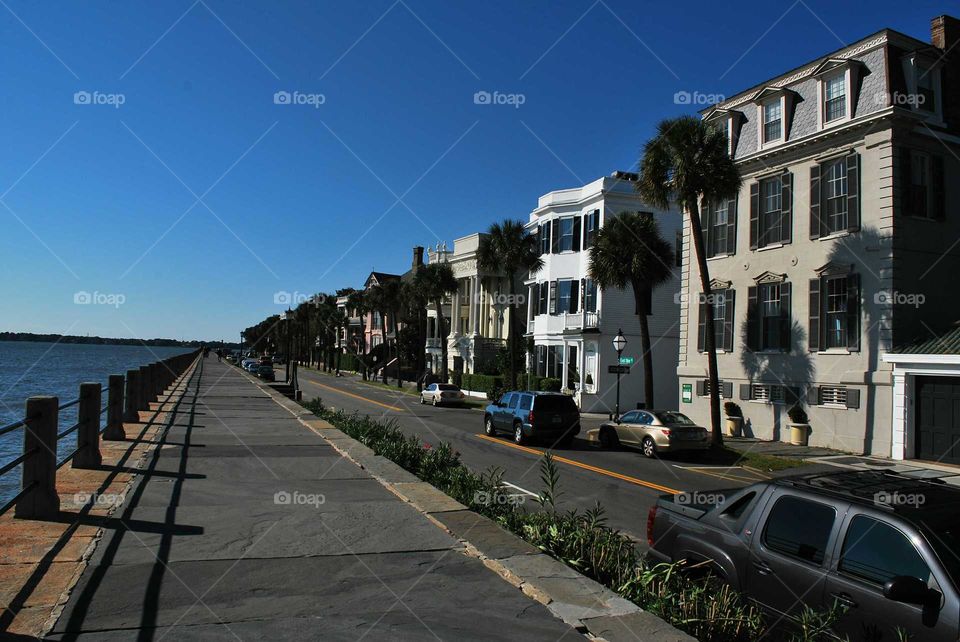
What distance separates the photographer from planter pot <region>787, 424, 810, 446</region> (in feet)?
76.1

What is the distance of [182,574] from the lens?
5.79 m

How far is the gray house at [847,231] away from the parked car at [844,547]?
17.1 metres

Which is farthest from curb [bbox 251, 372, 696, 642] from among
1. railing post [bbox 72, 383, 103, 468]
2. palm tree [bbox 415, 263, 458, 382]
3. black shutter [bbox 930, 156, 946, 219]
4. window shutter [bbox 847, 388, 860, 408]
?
palm tree [bbox 415, 263, 458, 382]

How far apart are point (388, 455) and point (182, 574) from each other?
6.83m

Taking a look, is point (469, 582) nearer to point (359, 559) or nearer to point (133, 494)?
point (359, 559)

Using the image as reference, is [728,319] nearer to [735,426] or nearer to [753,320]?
[753,320]

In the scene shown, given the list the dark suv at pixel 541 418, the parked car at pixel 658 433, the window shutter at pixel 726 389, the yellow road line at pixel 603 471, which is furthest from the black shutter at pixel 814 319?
the yellow road line at pixel 603 471

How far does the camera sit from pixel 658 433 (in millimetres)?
20109

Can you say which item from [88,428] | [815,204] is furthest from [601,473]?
[815,204]

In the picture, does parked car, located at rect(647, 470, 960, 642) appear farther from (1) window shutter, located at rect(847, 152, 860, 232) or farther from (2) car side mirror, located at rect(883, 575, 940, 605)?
(1) window shutter, located at rect(847, 152, 860, 232)

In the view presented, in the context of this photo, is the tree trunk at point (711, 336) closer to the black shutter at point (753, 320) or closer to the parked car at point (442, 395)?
the black shutter at point (753, 320)

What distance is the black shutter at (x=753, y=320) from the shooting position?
25.6 metres

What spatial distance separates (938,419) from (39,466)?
70.9 ft

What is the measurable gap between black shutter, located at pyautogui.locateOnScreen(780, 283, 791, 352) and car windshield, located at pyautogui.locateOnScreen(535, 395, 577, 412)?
8.03m
